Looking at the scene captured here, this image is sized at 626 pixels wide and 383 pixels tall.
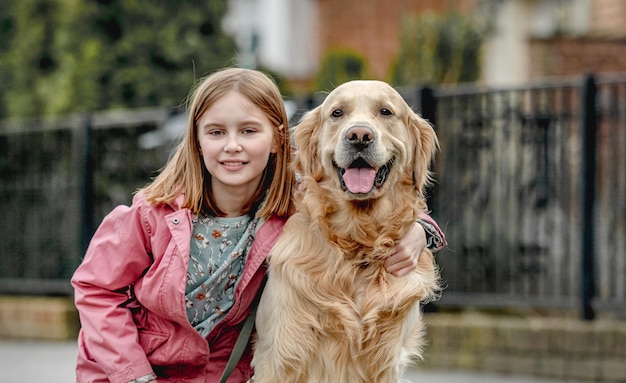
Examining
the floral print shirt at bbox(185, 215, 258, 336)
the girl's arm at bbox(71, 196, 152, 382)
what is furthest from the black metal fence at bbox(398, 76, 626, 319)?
the girl's arm at bbox(71, 196, 152, 382)

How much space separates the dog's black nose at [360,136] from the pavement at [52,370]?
3884mm

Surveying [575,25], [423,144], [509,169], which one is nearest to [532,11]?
[575,25]

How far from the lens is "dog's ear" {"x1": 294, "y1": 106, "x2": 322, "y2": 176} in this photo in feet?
14.7

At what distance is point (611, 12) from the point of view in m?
13.0

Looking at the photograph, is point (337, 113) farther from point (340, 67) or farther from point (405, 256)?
point (340, 67)

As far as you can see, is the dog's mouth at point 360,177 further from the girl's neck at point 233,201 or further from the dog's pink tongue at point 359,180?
the girl's neck at point 233,201

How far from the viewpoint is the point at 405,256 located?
4.31 metres

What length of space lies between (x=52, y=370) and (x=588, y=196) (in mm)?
4548

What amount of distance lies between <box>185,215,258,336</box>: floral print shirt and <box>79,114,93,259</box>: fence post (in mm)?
6022

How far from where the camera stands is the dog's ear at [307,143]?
447 cm

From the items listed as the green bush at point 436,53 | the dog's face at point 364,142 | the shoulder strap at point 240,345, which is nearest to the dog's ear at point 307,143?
the dog's face at point 364,142

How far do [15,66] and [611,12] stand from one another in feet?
24.2

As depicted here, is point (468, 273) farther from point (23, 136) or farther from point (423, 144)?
point (23, 136)

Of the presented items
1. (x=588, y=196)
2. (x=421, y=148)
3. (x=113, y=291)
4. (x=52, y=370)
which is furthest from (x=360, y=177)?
(x=52, y=370)
